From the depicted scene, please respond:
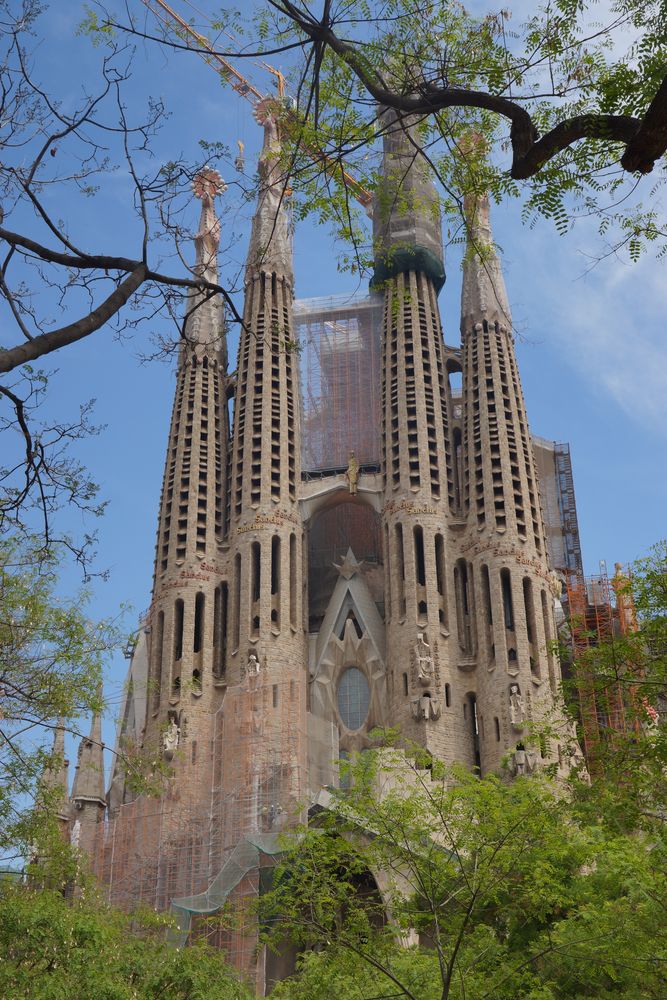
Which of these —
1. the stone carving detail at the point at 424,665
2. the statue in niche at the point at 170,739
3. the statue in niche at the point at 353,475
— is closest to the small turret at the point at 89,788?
the statue in niche at the point at 170,739

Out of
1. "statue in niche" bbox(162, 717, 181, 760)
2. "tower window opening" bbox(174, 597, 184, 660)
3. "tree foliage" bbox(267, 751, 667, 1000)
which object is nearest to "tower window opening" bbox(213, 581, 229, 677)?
"tower window opening" bbox(174, 597, 184, 660)

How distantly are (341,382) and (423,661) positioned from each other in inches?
617

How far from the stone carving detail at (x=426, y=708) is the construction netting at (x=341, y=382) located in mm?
11990

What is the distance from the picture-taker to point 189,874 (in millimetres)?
38375

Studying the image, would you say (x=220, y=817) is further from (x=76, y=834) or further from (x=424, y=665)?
(x=424, y=665)

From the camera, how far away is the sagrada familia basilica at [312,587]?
1543 inches

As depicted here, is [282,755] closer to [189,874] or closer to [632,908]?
[189,874]

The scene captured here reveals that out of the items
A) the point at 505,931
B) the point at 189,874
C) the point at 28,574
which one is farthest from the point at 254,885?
the point at 28,574

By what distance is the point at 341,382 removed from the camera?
52906 mm

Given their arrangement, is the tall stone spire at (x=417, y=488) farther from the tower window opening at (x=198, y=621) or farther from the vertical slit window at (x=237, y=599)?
the tower window opening at (x=198, y=621)

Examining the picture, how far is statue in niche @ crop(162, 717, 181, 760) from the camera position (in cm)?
3944

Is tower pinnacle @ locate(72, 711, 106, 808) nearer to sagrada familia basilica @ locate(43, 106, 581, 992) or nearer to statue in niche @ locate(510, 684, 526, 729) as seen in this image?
sagrada familia basilica @ locate(43, 106, 581, 992)

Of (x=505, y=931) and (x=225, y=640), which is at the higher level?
(x=225, y=640)

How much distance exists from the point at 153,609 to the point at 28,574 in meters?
29.1
